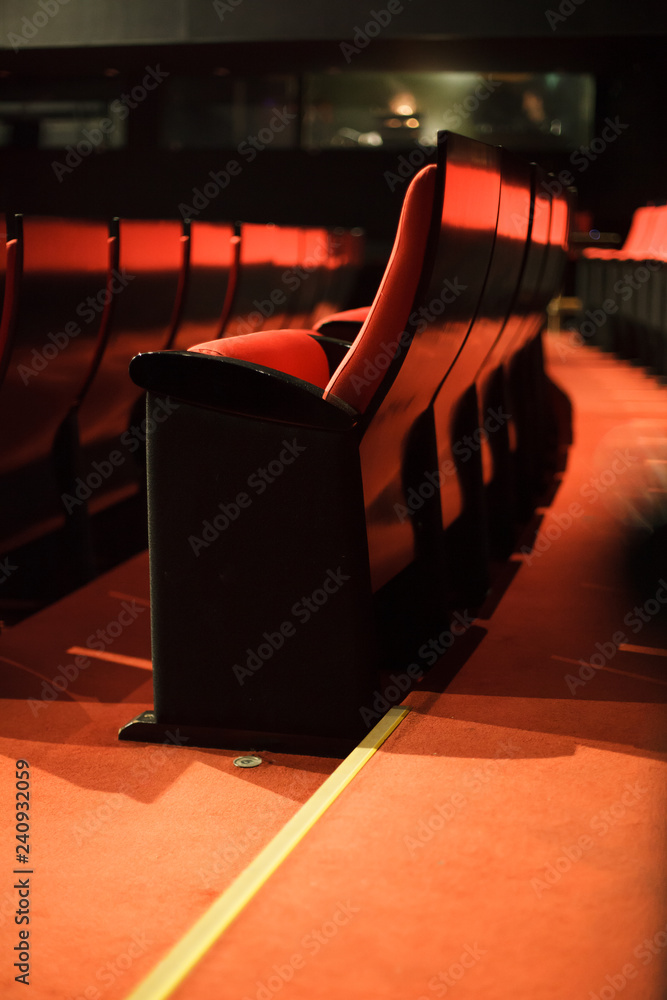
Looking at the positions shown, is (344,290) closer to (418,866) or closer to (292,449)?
(292,449)

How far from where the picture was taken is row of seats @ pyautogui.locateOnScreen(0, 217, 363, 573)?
172 centimetres

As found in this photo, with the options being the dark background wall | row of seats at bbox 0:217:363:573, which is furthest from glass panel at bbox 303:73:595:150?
row of seats at bbox 0:217:363:573

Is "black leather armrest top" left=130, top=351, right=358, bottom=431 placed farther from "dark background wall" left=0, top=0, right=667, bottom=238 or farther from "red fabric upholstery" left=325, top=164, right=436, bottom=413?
"dark background wall" left=0, top=0, right=667, bottom=238

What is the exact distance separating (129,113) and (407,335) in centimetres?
922

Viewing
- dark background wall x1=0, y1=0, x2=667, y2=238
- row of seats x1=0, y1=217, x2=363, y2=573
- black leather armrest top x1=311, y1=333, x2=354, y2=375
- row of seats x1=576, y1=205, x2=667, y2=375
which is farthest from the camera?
dark background wall x1=0, y1=0, x2=667, y2=238

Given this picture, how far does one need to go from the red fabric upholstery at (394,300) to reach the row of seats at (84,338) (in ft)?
2.06

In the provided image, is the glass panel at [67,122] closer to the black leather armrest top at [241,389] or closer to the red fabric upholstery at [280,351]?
the red fabric upholstery at [280,351]

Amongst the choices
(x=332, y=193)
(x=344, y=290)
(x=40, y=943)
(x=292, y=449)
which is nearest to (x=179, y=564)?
(x=292, y=449)

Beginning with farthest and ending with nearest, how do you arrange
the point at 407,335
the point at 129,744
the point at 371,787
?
the point at 129,744, the point at 407,335, the point at 371,787

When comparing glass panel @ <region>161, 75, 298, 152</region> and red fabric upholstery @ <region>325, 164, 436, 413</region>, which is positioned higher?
glass panel @ <region>161, 75, 298, 152</region>

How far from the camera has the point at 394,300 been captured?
133cm

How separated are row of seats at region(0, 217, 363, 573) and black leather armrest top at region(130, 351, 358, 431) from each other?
16.9 inches

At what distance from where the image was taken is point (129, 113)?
9.68 meters

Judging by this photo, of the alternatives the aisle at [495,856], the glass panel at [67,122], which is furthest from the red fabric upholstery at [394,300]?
the glass panel at [67,122]
